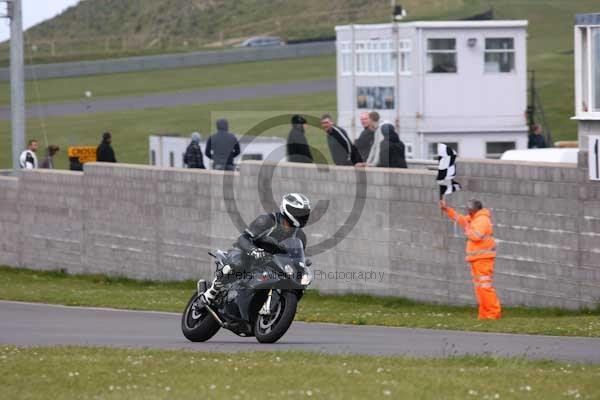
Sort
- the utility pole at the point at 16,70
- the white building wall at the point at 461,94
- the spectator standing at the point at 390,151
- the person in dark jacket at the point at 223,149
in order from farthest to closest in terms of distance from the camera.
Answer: the white building wall at the point at 461,94, the utility pole at the point at 16,70, the person in dark jacket at the point at 223,149, the spectator standing at the point at 390,151

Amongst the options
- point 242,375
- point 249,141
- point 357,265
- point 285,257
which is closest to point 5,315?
point 357,265

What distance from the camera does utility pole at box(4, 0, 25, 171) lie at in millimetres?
31766

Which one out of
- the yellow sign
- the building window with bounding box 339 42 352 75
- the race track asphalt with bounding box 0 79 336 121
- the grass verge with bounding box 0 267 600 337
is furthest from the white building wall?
the race track asphalt with bounding box 0 79 336 121

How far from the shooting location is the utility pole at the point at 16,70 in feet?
104

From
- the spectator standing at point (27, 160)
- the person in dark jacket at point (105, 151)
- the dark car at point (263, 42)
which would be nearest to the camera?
the person in dark jacket at point (105, 151)

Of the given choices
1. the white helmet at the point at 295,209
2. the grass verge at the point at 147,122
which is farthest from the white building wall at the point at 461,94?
the white helmet at the point at 295,209

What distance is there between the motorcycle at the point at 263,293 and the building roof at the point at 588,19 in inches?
352

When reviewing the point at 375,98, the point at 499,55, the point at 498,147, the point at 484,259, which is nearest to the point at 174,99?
the point at 375,98

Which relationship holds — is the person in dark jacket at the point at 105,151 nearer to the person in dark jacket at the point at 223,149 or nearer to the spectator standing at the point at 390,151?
the person in dark jacket at the point at 223,149

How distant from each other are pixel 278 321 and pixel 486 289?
5313 millimetres

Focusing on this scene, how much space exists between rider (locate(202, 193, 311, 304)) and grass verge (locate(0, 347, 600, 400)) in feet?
4.79

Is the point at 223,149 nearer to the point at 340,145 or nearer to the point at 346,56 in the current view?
the point at 340,145

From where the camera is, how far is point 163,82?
65812mm

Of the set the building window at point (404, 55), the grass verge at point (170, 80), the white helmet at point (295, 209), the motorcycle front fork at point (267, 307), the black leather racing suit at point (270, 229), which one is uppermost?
the grass verge at point (170, 80)
